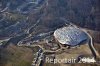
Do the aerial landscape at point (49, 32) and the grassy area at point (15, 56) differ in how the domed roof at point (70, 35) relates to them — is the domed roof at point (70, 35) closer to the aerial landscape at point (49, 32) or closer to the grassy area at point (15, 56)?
the aerial landscape at point (49, 32)

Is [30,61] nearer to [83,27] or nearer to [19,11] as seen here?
[83,27]

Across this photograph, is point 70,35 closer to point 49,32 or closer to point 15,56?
point 49,32

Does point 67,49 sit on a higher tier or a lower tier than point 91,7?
lower

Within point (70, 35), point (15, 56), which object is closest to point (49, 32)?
point (70, 35)

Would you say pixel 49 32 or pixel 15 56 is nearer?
pixel 15 56

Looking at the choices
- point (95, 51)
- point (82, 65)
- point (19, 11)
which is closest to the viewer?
point (82, 65)

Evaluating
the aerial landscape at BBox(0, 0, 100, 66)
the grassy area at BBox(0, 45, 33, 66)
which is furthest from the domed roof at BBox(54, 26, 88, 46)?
the grassy area at BBox(0, 45, 33, 66)

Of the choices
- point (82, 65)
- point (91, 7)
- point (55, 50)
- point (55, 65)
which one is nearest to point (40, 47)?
point (55, 50)

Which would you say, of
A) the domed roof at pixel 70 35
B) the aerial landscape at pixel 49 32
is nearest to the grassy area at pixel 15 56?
the aerial landscape at pixel 49 32
